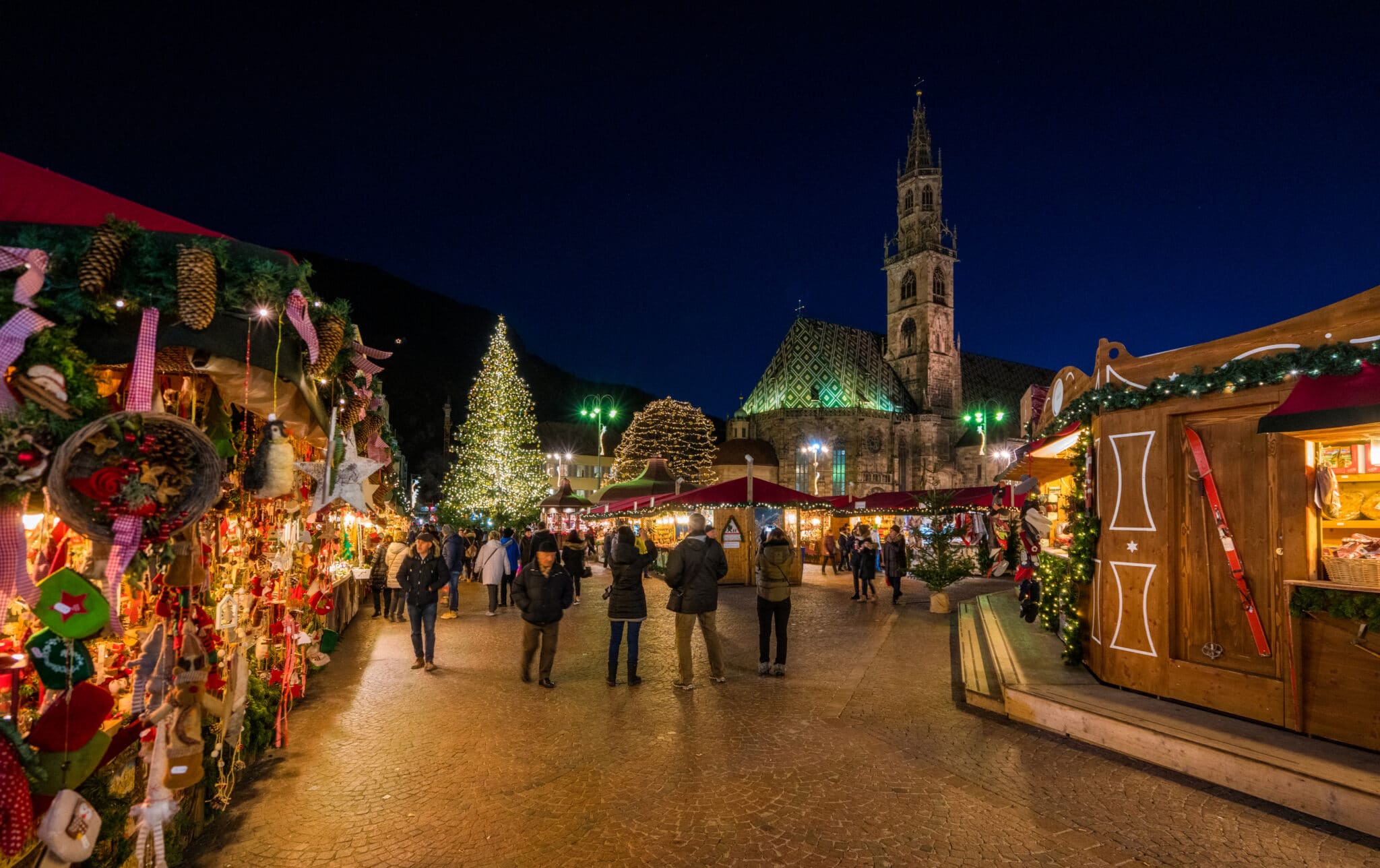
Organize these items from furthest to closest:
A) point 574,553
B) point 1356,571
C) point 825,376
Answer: point 825,376 < point 574,553 < point 1356,571

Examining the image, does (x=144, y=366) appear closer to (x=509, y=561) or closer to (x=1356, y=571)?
(x=1356, y=571)

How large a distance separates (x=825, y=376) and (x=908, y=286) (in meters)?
10.9

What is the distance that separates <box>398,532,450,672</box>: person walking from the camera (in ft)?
28.1

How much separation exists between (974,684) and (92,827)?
6.92 metres

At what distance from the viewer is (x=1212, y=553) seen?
624cm

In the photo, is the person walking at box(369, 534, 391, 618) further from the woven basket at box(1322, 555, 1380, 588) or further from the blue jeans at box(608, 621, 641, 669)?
the woven basket at box(1322, 555, 1380, 588)

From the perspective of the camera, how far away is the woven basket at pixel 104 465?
2.88 meters

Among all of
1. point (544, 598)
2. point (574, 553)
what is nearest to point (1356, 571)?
point (544, 598)

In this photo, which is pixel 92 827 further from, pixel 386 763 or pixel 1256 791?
pixel 1256 791

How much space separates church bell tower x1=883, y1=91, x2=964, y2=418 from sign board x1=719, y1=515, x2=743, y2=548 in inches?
1505

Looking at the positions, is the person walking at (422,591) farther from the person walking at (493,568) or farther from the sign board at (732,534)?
the sign board at (732,534)

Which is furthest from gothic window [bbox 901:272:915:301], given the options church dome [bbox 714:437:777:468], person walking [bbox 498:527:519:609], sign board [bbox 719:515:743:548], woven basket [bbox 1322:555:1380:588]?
woven basket [bbox 1322:555:1380:588]

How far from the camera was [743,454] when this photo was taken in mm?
48219

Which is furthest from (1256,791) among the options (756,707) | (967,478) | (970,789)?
(967,478)
